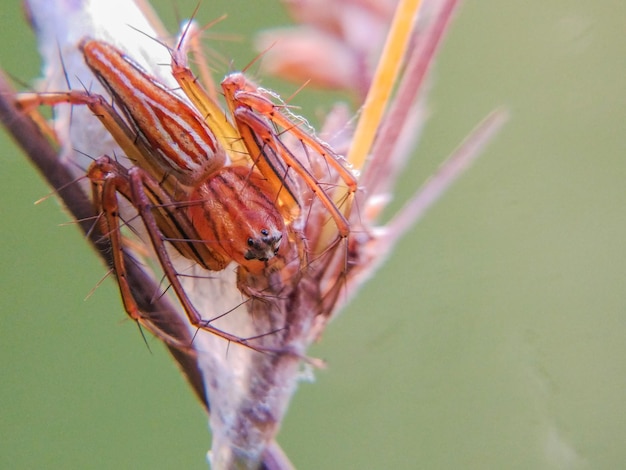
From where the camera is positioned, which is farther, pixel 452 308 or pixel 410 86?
pixel 452 308

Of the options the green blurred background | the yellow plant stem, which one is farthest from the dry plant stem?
the green blurred background

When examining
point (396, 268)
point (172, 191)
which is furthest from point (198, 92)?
point (396, 268)

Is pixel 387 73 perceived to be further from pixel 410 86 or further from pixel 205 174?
pixel 205 174

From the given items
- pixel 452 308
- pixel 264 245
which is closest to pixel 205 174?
pixel 264 245

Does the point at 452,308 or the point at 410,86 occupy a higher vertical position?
the point at 410,86

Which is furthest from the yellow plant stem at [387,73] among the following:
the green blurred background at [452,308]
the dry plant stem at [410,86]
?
the green blurred background at [452,308]
